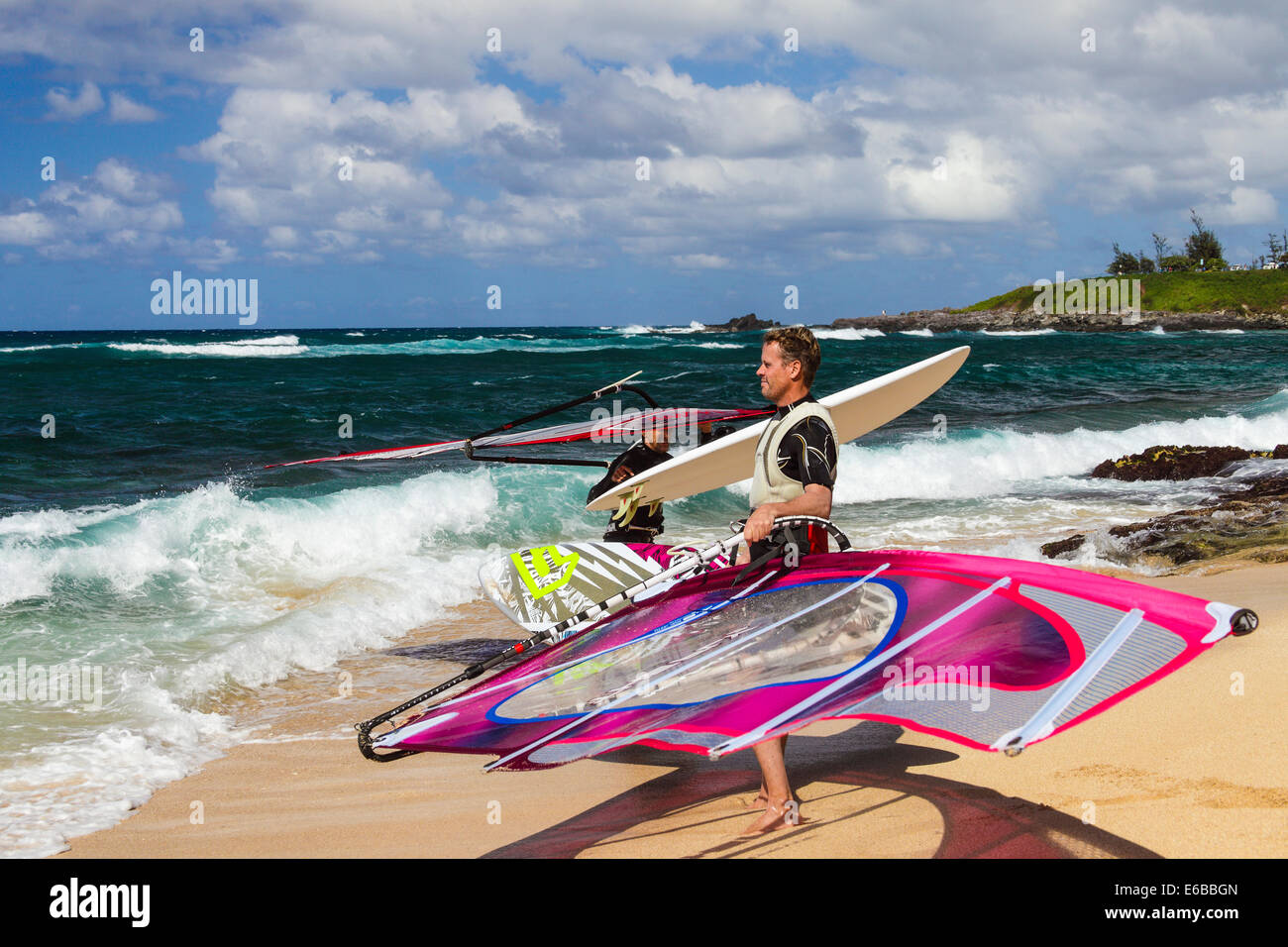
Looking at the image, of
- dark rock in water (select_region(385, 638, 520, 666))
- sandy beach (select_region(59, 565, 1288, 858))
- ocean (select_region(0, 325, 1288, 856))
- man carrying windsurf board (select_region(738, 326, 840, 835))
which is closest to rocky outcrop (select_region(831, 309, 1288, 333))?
ocean (select_region(0, 325, 1288, 856))

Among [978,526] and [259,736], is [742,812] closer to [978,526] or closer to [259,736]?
[259,736]

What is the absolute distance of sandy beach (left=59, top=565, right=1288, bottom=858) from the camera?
140 inches

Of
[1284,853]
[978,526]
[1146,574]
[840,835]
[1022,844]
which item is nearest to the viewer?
[1284,853]

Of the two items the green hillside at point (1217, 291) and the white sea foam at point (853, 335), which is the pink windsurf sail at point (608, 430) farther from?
the green hillside at point (1217, 291)

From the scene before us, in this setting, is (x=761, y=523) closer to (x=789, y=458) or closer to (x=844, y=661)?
(x=789, y=458)

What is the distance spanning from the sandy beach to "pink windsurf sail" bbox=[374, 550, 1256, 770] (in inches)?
28.7

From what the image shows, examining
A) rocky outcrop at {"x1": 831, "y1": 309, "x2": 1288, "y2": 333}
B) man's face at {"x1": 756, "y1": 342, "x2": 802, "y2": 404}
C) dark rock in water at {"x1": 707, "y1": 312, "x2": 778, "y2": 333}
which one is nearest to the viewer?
man's face at {"x1": 756, "y1": 342, "x2": 802, "y2": 404}

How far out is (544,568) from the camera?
5395 millimetres

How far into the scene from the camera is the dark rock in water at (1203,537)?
28.9ft

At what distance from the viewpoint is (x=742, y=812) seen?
13.3ft

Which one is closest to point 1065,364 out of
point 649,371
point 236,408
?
point 649,371

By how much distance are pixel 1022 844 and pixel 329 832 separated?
9.11ft

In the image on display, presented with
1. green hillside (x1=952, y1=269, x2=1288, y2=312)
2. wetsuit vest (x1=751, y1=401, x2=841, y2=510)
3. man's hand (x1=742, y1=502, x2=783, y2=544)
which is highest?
green hillside (x1=952, y1=269, x2=1288, y2=312)

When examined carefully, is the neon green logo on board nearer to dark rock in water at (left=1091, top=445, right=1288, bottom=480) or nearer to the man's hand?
the man's hand
